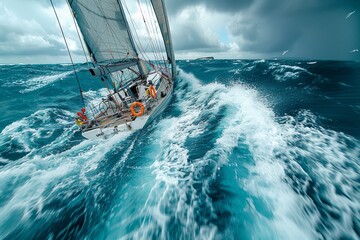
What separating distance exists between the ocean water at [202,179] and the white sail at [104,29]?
5.91 meters

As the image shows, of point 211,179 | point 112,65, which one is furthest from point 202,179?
point 112,65

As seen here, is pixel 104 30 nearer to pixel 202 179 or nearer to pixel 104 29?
pixel 104 29

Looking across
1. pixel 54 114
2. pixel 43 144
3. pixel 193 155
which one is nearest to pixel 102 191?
pixel 193 155

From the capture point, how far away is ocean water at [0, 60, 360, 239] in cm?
348

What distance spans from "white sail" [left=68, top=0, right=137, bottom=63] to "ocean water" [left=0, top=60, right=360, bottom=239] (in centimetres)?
591

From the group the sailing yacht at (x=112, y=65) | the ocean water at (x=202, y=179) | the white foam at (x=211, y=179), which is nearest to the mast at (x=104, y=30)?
the sailing yacht at (x=112, y=65)

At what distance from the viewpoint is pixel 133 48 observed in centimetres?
1201

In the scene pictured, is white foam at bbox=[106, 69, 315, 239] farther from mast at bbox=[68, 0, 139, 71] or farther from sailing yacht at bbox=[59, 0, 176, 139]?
mast at bbox=[68, 0, 139, 71]

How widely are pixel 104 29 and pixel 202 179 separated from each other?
11037mm

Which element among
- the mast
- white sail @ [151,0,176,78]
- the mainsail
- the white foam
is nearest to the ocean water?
the white foam

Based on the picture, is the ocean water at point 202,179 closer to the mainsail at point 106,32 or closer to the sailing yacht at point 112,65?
the sailing yacht at point 112,65

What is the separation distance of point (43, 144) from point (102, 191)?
6.15m

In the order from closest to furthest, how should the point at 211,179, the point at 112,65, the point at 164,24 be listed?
the point at 211,179 < the point at 112,65 < the point at 164,24

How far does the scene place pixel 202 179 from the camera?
15.1ft
